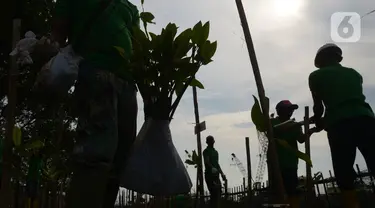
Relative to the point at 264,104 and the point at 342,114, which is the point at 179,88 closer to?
the point at 264,104

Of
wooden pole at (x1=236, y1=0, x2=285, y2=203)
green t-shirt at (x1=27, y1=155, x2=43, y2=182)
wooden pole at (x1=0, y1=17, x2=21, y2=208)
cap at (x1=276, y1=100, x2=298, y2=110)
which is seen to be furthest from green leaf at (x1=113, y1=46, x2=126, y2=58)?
green t-shirt at (x1=27, y1=155, x2=43, y2=182)

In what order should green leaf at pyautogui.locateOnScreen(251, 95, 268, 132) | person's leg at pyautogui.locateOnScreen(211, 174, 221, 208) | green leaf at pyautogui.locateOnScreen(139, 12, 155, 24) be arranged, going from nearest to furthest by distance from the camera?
green leaf at pyautogui.locateOnScreen(251, 95, 268, 132) → green leaf at pyautogui.locateOnScreen(139, 12, 155, 24) → person's leg at pyautogui.locateOnScreen(211, 174, 221, 208)

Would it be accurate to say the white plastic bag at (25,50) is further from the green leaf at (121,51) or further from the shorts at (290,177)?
the shorts at (290,177)

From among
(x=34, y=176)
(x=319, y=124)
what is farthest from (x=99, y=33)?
(x=34, y=176)

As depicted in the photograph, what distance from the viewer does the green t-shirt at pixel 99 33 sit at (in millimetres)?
2189

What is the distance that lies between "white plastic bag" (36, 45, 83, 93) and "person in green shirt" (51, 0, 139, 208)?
9 cm

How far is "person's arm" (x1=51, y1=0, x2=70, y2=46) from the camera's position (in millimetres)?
2266

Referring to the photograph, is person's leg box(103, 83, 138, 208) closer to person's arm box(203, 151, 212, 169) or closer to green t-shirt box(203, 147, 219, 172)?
person's arm box(203, 151, 212, 169)

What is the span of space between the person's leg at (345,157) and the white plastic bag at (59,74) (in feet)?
7.12

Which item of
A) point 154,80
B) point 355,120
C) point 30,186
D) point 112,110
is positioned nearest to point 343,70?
point 355,120

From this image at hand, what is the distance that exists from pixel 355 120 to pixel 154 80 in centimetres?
186

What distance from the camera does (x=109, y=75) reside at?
2.14 m

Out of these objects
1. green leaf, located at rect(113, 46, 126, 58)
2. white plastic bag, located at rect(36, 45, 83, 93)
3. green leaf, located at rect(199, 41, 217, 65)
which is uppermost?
green leaf, located at rect(199, 41, 217, 65)

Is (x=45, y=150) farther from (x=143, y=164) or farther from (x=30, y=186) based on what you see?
(x=143, y=164)
